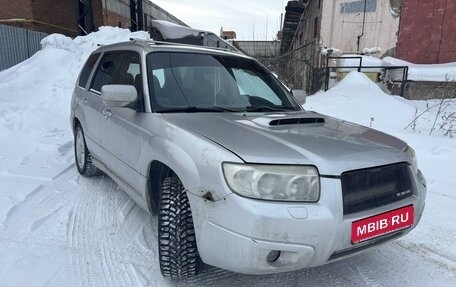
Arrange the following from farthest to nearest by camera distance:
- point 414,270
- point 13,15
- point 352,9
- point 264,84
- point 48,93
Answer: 1. point 352,9
2. point 13,15
3. point 48,93
4. point 264,84
5. point 414,270

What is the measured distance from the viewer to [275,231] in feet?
6.72

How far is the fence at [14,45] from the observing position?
1205 centimetres

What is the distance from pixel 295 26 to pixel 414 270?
98.1 feet

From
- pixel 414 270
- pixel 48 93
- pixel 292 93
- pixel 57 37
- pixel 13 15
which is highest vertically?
pixel 13 15

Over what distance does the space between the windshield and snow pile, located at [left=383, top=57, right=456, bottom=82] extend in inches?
474

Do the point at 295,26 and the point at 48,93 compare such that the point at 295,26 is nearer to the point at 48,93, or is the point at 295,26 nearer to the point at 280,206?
the point at 48,93

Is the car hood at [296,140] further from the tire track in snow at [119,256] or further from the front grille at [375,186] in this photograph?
the tire track in snow at [119,256]

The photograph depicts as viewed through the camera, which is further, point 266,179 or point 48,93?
point 48,93

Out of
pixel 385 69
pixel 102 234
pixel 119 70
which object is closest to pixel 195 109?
pixel 119 70

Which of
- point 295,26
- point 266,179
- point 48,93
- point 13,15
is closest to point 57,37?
point 48,93

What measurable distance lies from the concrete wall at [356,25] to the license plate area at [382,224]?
49.9 feet

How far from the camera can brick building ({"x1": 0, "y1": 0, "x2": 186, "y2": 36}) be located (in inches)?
579

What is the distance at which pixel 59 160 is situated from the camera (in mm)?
5406

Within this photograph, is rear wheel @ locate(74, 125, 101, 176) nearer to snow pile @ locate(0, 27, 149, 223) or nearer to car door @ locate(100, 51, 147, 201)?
snow pile @ locate(0, 27, 149, 223)
